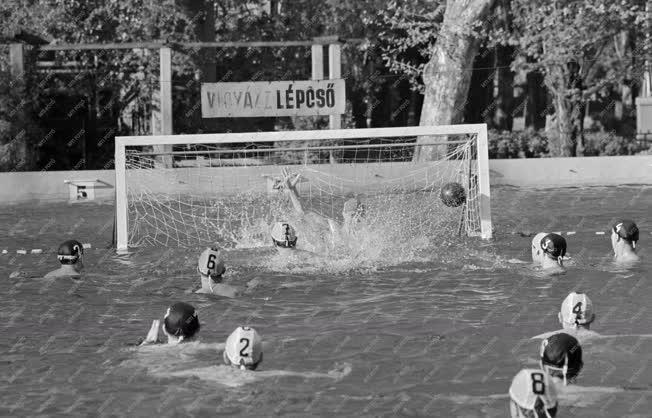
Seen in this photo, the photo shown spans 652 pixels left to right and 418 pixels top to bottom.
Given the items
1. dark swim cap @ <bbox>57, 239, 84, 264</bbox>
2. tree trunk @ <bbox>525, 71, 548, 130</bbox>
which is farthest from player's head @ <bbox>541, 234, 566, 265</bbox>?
tree trunk @ <bbox>525, 71, 548, 130</bbox>

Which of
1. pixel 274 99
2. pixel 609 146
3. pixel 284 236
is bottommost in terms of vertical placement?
pixel 284 236

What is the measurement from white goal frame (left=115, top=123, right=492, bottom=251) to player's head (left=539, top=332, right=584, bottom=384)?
9.80 meters

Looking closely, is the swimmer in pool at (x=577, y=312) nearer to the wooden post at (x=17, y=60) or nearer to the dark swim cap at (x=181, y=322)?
the dark swim cap at (x=181, y=322)

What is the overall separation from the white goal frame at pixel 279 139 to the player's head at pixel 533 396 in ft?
36.6

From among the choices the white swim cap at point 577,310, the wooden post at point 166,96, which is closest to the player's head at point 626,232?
the white swim cap at point 577,310

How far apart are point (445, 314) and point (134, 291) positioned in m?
3.99

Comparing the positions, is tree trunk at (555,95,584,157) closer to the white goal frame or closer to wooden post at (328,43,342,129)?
wooden post at (328,43,342,129)

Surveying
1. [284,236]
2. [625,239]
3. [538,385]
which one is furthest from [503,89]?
[538,385]

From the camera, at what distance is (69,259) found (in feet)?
44.4

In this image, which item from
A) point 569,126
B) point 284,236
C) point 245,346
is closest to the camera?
point 245,346

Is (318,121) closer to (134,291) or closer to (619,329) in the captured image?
(134,291)

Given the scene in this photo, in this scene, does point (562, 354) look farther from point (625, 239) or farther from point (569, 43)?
point (569, 43)

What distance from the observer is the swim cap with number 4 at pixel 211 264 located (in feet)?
38.2

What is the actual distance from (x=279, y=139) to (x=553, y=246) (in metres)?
5.44
